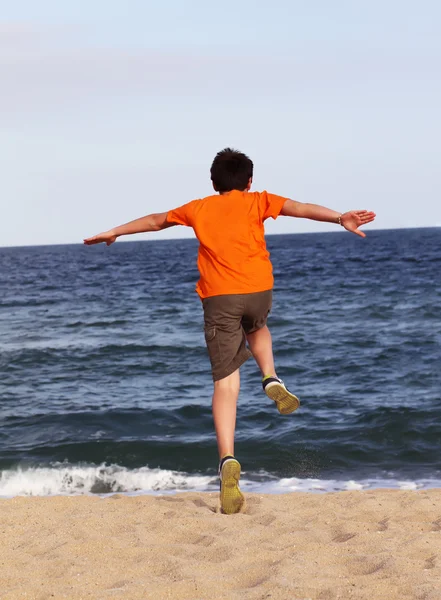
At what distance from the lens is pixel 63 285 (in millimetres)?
41062

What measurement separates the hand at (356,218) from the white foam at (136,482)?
3829mm

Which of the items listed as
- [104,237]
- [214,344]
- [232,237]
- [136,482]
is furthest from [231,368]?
[136,482]

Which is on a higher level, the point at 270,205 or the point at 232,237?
the point at 270,205

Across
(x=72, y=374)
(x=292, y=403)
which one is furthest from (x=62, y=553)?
(x=72, y=374)

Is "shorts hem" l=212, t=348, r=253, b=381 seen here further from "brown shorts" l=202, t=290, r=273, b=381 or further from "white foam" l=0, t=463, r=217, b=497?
"white foam" l=0, t=463, r=217, b=497

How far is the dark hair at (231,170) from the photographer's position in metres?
5.43

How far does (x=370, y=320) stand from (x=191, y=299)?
9.78 m

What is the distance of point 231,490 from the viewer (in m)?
5.51

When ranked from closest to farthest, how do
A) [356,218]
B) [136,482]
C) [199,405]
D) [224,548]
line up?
[224,548] < [356,218] < [136,482] < [199,405]

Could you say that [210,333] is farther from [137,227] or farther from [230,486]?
[230,486]

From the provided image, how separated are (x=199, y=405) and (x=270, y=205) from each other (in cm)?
729

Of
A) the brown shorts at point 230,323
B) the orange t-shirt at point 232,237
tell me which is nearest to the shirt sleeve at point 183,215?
the orange t-shirt at point 232,237

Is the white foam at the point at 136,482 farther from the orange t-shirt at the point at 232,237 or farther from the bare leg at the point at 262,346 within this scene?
the orange t-shirt at the point at 232,237

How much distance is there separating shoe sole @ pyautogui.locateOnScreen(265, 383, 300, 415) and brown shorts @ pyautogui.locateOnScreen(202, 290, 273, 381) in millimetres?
285
